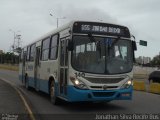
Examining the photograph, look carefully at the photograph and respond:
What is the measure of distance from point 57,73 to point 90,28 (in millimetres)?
2264

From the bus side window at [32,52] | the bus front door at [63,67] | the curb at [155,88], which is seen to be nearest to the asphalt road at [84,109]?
the bus front door at [63,67]

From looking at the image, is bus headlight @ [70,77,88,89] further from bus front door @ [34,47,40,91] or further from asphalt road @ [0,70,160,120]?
bus front door @ [34,47,40,91]

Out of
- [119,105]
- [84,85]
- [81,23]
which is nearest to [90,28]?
[81,23]

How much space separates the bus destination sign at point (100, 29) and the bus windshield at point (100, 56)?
23 centimetres

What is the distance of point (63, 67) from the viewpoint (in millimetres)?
14164

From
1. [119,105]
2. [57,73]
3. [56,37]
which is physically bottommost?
[119,105]

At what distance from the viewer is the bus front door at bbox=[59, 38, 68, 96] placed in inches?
544

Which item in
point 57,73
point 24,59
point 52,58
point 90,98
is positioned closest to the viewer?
point 90,98

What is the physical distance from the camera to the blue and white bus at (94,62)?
13.2 metres

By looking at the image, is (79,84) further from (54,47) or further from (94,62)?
(54,47)

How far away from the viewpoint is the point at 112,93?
1345 centimetres

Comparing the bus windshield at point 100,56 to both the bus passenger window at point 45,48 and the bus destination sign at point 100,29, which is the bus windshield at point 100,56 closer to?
the bus destination sign at point 100,29

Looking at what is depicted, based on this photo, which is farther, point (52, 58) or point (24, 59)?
point (24, 59)

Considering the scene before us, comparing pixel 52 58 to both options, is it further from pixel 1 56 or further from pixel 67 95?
pixel 1 56
